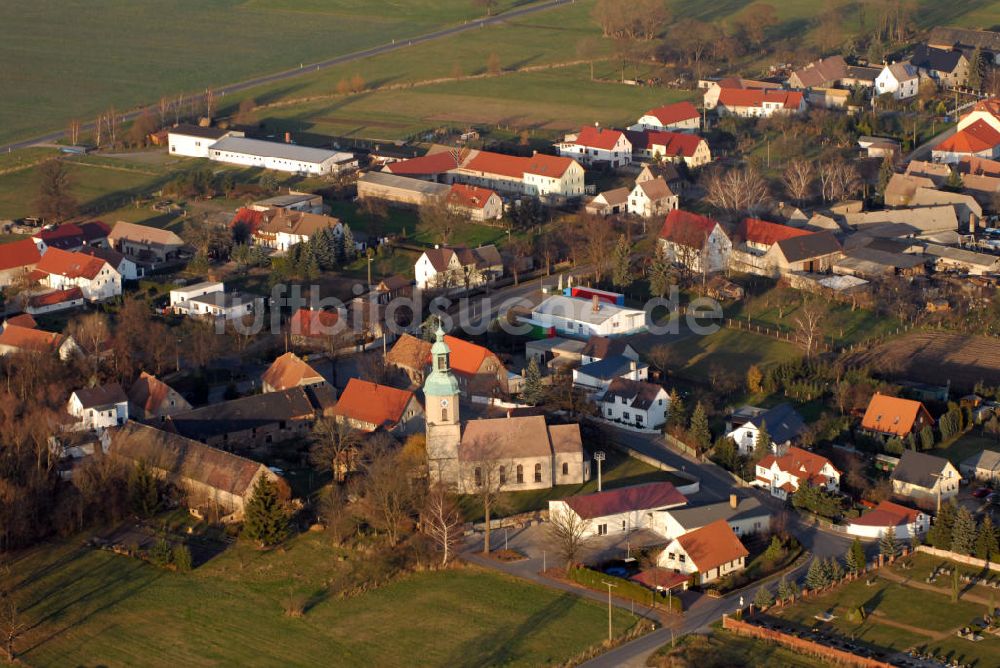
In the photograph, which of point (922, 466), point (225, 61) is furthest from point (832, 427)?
point (225, 61)

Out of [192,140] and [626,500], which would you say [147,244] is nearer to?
[192,140]

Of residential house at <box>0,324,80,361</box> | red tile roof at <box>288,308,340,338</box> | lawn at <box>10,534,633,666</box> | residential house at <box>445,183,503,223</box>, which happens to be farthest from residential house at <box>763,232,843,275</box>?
lawn at <box>10,534,633,666</box>

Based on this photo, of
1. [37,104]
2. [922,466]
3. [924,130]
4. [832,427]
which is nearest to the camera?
[922,466]

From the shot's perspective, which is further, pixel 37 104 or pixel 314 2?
pixel 314 2

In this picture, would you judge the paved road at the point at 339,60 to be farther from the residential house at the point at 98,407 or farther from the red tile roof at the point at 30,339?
the residential house at the point at 98,407

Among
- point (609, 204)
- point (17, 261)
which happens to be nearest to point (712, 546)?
point (609, 204)

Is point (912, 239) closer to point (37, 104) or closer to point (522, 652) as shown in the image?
point (522, 652)

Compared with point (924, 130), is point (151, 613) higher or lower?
lower

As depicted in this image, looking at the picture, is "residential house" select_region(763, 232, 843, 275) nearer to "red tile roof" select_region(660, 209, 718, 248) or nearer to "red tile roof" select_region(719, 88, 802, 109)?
"red tile roof" select_region(660, 209, 718, 248)
